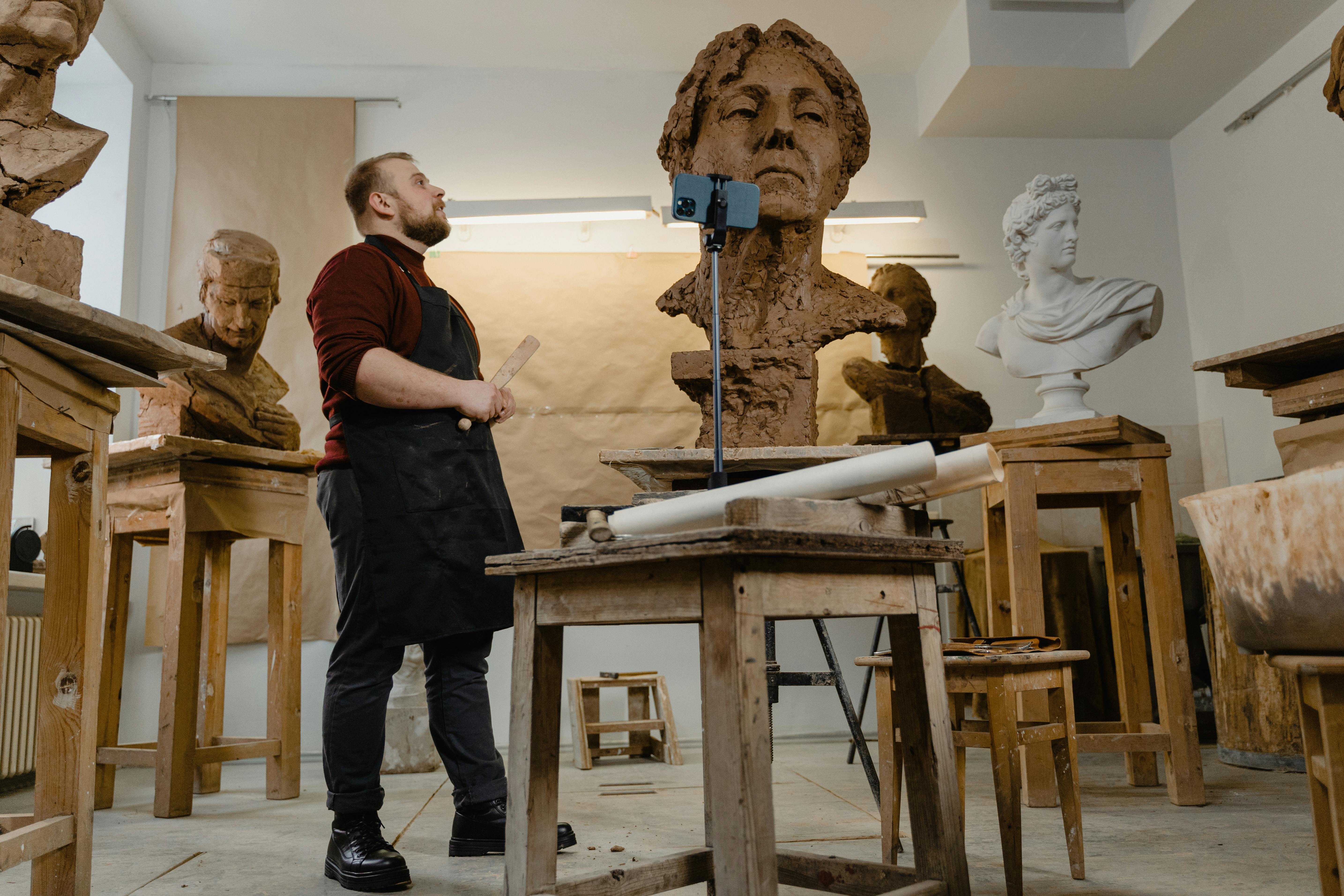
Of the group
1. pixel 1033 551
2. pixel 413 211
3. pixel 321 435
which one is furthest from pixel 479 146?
pixel 1033 551

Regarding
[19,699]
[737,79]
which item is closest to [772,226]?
[737,79]

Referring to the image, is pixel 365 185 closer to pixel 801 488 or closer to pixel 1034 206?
pixel 801 488

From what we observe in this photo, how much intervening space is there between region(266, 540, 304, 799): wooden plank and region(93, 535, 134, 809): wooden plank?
1.50 ft

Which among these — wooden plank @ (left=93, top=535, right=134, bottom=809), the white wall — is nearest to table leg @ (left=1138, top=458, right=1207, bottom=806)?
the white wall

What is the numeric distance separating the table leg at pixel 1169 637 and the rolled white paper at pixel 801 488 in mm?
1952

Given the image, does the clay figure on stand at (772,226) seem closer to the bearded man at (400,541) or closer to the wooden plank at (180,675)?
the bearded man at (400,541)

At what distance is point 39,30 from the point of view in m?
1.92

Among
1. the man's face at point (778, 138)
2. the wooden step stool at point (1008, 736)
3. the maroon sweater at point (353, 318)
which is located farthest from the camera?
the man's face at point (778, 138)

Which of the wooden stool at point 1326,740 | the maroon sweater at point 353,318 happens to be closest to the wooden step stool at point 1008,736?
the wooden stool at point 1326,740

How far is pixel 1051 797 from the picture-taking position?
2.71 meters

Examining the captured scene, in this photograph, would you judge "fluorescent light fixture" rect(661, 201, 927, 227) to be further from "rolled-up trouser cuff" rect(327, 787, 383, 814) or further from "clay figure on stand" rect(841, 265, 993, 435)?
"rolled-up trouser cuff" rect(327, 787, 383, 814)

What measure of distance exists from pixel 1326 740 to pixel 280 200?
465 cm

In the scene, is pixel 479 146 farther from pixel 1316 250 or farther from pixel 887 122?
pixel 1316 250

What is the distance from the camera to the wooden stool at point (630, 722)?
3.81 m
